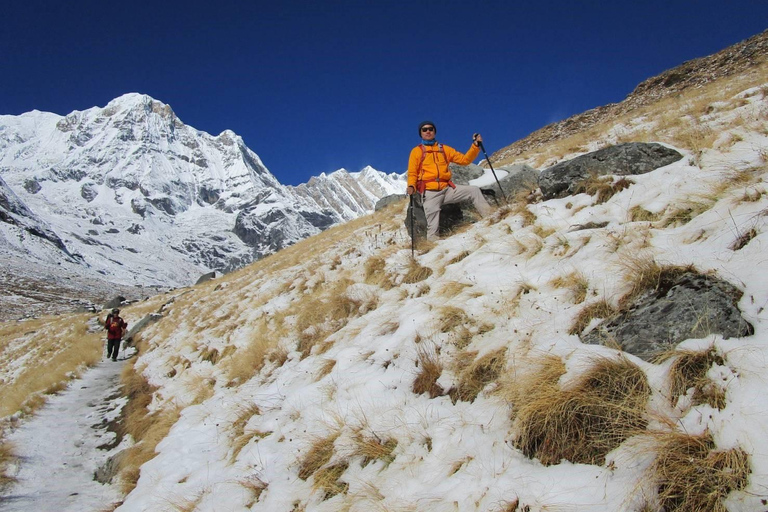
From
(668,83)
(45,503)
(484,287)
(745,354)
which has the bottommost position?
(45,503)

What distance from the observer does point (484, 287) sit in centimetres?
500

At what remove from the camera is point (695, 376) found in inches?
95.3

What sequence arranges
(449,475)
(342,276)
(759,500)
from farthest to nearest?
(342,276) → (449,475) → (759,500)

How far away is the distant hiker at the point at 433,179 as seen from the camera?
8.38 metres

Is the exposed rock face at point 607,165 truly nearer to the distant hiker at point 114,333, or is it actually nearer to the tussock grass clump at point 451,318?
the tussock grass clump at point 451,318

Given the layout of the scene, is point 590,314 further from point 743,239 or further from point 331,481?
point 331,481

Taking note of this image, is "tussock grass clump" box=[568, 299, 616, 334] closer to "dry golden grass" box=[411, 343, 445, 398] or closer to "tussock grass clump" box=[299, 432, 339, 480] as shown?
"dry golden grass" box=[411, 343, 445, 398]

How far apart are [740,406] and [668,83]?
96.5 ft

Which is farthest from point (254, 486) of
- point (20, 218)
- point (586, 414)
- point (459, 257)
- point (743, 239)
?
point (20, 218)

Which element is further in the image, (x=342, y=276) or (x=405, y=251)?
(x=342, y=276)

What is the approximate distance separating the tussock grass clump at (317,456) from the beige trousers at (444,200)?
5043mm

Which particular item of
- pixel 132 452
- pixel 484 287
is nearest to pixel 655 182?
pixel 484 287

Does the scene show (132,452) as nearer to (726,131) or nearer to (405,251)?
(405,251)

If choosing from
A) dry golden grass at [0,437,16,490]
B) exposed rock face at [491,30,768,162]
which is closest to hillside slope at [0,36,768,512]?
dry golden grass at [0,437,16,490]
